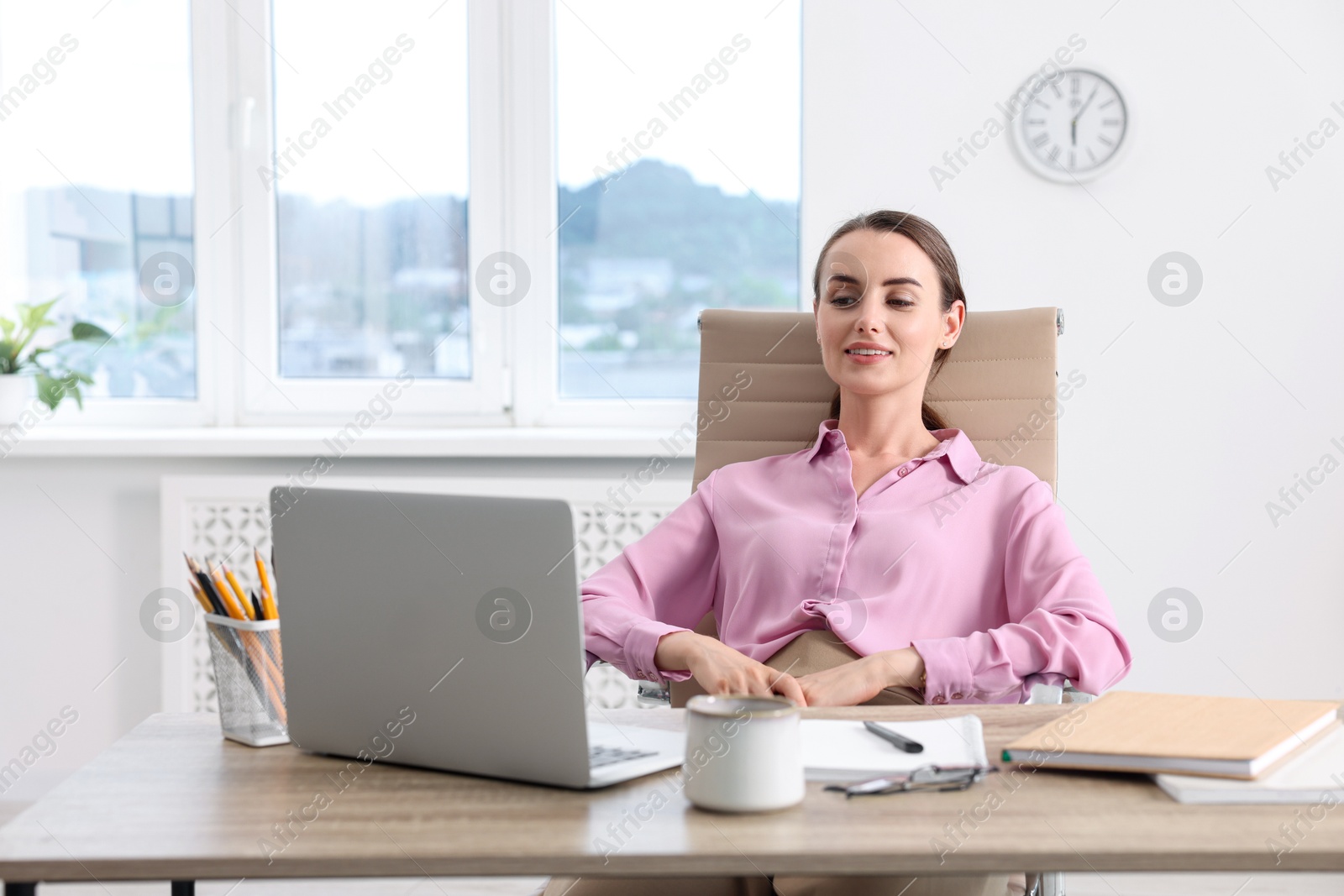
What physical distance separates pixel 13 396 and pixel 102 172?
57 cm

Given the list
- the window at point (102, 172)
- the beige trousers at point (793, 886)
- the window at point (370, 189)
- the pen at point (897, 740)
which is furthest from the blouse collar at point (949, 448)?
the window at point (102, 172)

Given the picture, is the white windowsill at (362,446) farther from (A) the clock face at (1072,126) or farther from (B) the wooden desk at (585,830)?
(B) the wooden desk at (585,830)

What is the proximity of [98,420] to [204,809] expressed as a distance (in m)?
2.29

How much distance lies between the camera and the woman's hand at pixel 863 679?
122cm

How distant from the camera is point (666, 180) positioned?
2752 millimetres

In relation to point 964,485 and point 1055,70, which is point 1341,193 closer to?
point 1055,70

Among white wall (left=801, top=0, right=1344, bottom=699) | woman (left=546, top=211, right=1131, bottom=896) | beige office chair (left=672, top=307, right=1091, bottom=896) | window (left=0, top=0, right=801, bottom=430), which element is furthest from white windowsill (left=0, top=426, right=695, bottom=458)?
woman (left=546, top=211, right=1131, bottom=896)

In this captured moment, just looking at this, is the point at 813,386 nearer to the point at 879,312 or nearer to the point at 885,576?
the point at 879,312

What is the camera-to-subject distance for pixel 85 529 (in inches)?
104

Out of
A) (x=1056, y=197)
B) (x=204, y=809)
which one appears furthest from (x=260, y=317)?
(x=204, y=809)

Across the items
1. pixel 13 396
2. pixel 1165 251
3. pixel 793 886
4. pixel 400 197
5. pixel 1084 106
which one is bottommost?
pixel 793 886

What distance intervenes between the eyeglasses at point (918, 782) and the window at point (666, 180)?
2.00 m

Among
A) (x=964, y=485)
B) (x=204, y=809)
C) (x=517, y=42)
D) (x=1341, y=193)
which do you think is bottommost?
(x=204, y=809)

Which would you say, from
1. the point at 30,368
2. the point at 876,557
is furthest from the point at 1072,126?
the point at 30,368
